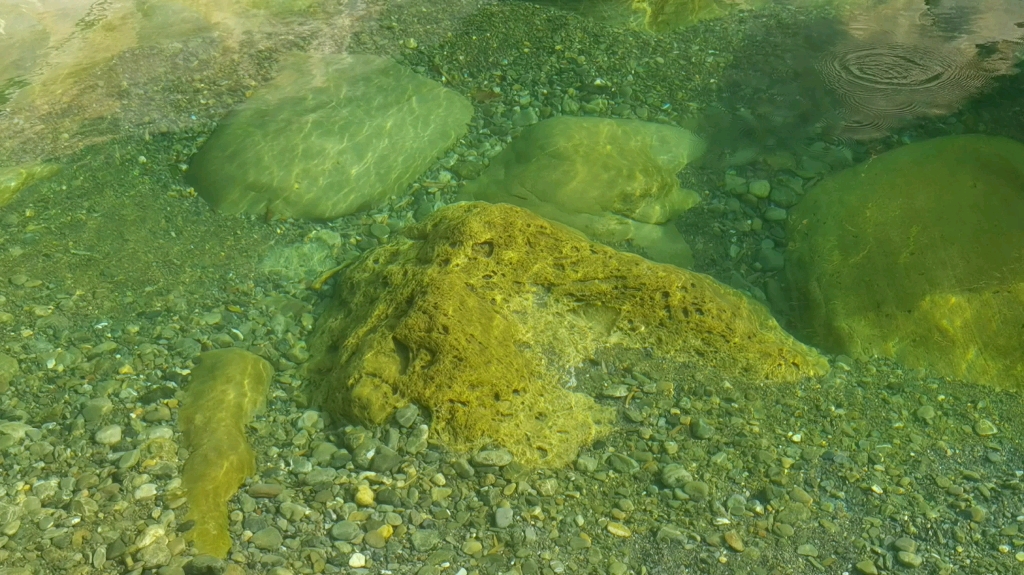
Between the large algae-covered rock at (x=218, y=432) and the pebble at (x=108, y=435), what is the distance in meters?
0.29

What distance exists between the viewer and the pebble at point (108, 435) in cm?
392

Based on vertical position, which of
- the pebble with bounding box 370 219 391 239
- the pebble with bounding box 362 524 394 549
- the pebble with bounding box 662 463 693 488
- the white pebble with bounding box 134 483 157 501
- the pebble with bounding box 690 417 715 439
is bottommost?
the pebble with bounding box 370 219 391 239

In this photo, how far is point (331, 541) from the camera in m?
3.47

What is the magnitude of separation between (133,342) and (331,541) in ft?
6.55

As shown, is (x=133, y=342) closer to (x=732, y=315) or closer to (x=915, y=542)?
(x=732, y=315)

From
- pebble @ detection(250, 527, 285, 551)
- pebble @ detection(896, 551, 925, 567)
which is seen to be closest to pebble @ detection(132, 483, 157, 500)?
pebble @ detection(250, 527, 285, 551)

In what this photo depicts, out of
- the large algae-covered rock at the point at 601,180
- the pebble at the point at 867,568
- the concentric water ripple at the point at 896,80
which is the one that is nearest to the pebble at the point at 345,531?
the pebble at the point at 867,568

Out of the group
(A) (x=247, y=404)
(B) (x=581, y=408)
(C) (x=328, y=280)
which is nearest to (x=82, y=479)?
(A) (x=247, y=404)

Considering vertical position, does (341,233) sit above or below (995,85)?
below

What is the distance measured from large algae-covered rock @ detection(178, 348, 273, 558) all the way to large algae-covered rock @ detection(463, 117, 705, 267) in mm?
2246

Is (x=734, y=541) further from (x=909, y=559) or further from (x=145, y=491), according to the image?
Answer: (x=145, y=491)

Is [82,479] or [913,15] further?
[913,15]

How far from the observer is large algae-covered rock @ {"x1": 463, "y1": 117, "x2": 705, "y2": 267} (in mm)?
5625

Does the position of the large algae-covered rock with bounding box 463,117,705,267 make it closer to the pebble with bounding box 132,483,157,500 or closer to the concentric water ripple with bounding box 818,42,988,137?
the concentric water ripple with bounding box 818,42,988,137
